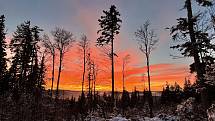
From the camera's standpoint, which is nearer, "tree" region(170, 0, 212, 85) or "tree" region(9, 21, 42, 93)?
"tree" region(170, 0, 212, 85)

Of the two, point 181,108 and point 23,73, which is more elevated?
point 23,73

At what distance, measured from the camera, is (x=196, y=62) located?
54.3 ft

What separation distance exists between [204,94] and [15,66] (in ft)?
142

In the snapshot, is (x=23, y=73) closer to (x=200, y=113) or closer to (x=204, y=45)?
(x=200, y=113)

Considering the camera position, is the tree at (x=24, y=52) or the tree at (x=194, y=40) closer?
the tree at (x=194, y=40)

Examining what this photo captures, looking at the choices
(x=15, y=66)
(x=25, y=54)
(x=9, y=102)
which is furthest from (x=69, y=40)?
(x=9, y=102)

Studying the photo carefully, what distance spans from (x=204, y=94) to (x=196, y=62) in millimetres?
2025

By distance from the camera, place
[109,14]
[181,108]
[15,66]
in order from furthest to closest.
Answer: [15,66] → [109,14] → [181,108]

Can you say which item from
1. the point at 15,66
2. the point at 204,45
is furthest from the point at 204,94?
the point at 15,66

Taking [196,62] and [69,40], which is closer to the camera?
[196,62]

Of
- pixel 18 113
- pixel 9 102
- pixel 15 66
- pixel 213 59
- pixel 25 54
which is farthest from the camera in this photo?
pixel 15 66

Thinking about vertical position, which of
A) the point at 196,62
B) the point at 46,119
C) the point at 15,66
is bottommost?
the point at 46,119

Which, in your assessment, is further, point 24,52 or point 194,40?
point 24,52

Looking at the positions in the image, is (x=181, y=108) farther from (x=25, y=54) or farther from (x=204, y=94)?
(x=25, y=54)
